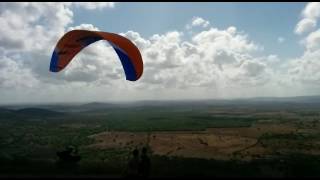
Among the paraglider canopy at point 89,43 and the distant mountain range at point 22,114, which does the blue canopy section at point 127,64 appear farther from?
the distant mountain range at point 22,114

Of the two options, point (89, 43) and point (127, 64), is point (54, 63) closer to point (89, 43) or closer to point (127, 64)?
point (89, 43)

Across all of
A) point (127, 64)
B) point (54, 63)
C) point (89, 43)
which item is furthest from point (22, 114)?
point (127, 64)

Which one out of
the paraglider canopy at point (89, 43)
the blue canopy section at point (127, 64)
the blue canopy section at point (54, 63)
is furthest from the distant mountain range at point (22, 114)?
the blue canopy section at point (127, 64)

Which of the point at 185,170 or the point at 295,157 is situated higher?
the point at 185,170

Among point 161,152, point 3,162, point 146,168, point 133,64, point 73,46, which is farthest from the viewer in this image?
point 161,152

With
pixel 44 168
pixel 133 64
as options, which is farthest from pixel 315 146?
pixel 44 168

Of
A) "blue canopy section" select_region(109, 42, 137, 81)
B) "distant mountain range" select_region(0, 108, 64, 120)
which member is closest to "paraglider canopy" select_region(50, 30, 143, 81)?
"blue canopy section" select_region(109, 42, 137, 81)

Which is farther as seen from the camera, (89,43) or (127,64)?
(89,43)

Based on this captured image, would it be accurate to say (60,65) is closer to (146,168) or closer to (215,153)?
(146,168)
